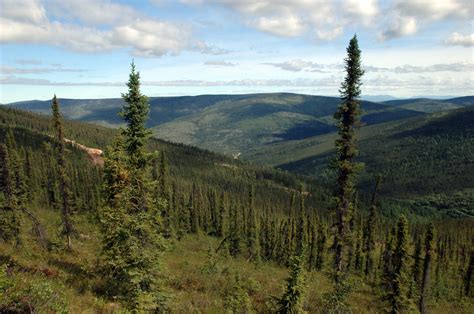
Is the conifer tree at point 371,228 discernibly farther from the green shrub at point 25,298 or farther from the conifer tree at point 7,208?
the green shrub at point 25,298

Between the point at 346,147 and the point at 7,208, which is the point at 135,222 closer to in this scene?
the point at 346,147

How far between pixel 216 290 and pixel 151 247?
24.9 feet

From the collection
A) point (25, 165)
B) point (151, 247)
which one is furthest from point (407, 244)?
point (25, 165)

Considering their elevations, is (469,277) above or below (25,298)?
below

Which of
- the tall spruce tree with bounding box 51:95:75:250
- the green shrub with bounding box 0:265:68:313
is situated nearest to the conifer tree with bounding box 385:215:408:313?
the green shrub with bounding box 0:265:68:313

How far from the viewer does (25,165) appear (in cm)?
10769

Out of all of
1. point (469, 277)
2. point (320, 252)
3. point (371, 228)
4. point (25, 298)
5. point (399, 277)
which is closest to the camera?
point (25, 298)

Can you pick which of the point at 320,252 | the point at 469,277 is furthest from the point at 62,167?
the point at 469,277

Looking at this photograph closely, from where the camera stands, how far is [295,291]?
1752 centimetres

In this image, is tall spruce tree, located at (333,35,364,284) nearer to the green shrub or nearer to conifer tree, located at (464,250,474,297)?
the green shrub

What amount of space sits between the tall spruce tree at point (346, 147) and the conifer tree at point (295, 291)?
7828mm

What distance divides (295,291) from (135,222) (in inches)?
346

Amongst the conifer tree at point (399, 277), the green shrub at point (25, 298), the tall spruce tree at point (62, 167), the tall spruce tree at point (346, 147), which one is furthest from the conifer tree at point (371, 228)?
the green shrub at point (25, 298)

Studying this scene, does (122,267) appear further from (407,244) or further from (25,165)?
(25,165)
